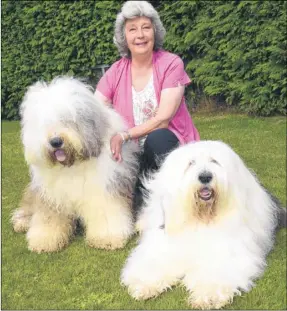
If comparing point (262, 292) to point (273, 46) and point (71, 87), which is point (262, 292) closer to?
point (71, 87)

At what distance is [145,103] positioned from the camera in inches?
165

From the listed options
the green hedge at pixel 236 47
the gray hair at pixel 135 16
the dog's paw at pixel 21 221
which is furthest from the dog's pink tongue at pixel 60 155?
the green hedge at pixel 236 47

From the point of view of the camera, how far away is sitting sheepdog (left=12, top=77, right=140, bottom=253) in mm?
3328

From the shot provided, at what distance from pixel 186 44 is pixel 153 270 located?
5713mm

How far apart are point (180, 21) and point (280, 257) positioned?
5.62 m

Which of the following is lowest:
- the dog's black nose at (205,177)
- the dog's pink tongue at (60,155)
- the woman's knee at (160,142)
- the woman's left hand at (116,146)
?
the woman's knee at (160,142)

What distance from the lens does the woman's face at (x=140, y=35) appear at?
13.5 ft

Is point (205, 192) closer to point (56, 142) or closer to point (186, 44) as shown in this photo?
point (56, 142)

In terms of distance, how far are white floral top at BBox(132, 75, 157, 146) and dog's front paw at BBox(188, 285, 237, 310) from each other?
166cm

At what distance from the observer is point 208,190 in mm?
2893

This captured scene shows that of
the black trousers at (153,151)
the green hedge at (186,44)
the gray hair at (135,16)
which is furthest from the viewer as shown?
the green hedge at (186,44)

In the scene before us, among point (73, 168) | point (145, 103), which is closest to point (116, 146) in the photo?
point (73, 168)

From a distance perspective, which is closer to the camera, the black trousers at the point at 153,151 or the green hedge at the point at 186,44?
the black trousers at the point at 153,151

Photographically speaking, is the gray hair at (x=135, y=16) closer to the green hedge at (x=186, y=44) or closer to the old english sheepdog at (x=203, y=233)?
the old english sheepdog at (x=203, y=233)
